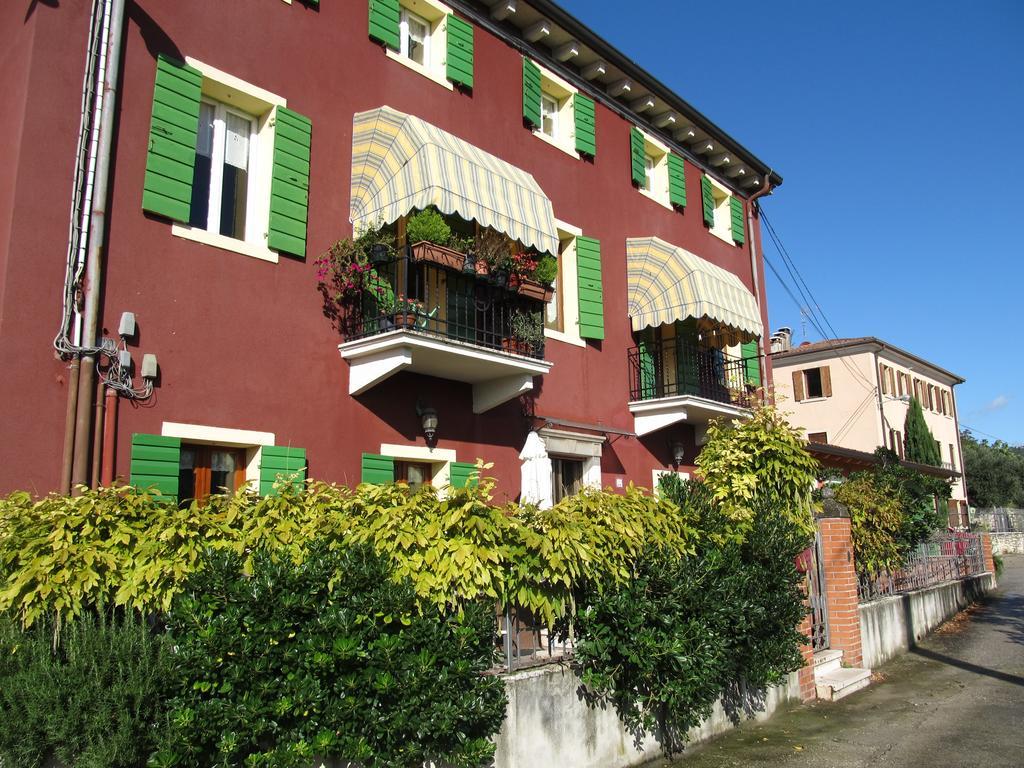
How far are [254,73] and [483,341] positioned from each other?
13.8 feet

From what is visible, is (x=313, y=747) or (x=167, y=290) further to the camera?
(x=167, y=290)

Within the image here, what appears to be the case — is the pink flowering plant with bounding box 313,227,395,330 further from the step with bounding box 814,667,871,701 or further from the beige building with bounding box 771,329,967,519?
the beige building with bounding box 771,329,967,519

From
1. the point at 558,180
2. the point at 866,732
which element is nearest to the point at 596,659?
the point at 866,732

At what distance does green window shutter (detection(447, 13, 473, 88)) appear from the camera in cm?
1172

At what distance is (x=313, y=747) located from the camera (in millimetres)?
4738

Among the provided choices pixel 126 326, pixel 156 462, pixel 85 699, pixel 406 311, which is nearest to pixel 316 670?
pixel 85 699

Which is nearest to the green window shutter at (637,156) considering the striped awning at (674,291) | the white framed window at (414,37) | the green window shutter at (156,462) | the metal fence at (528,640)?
the striped awning at (674,291)

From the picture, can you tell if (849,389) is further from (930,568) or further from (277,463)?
(277,463)

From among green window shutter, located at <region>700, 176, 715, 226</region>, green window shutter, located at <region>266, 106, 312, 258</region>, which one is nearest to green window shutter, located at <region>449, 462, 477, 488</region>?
green window shutter, located at <region>266, 106, 312, 258</region>

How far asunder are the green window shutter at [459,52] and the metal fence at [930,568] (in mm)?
9589

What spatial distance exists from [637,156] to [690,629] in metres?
10.8

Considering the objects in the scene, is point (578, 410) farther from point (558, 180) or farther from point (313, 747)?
point (313, 747)

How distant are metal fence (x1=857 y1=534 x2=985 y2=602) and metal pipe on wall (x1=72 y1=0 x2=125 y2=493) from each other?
34.0 ft

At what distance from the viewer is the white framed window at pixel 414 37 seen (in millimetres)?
11531
